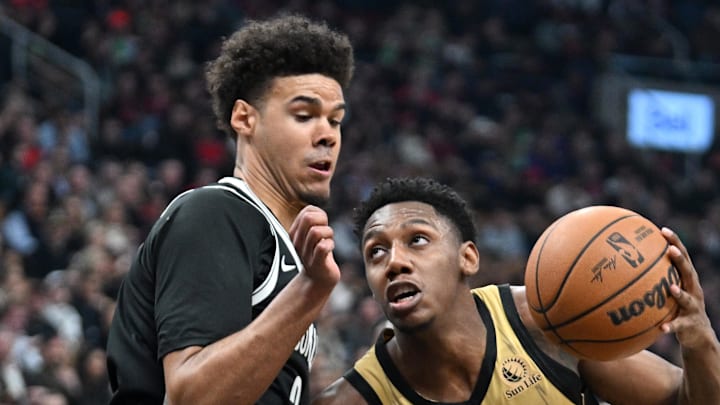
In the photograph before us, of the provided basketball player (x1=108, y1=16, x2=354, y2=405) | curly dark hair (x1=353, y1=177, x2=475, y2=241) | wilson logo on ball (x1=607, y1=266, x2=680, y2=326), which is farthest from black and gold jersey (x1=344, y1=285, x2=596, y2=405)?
basketball player (x1=108, y1=16, x2=354, y2=405)

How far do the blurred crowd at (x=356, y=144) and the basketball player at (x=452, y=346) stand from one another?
422 cm

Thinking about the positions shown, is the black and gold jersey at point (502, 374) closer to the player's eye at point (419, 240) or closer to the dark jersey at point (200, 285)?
the player's eye at point (419, 240)

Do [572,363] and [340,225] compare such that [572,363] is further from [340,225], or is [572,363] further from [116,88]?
[116,88]

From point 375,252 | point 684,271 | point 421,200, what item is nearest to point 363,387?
point 375,252

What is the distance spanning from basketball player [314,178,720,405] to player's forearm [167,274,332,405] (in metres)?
0.93

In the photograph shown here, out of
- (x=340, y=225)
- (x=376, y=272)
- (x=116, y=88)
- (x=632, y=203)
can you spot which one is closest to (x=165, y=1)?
(x=116, y=88)

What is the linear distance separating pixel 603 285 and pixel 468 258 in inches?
24.4

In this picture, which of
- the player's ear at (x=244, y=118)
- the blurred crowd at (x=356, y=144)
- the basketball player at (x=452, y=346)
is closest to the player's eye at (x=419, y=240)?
the basketball player at (x=452, y=346)

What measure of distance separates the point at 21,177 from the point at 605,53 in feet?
33.4

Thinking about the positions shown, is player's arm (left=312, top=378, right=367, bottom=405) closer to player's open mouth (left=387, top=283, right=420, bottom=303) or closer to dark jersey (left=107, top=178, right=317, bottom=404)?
player's open mouth (left=387, top=283, right=420, bottom=303)

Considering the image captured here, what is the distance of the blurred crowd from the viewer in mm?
8977

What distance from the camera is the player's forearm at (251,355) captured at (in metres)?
2.78

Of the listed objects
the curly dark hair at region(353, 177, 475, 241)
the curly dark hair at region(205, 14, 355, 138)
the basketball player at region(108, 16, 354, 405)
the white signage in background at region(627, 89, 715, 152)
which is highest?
the curly dark hair at region(205, 14, 355, 138)

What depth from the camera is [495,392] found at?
12.5 feet
